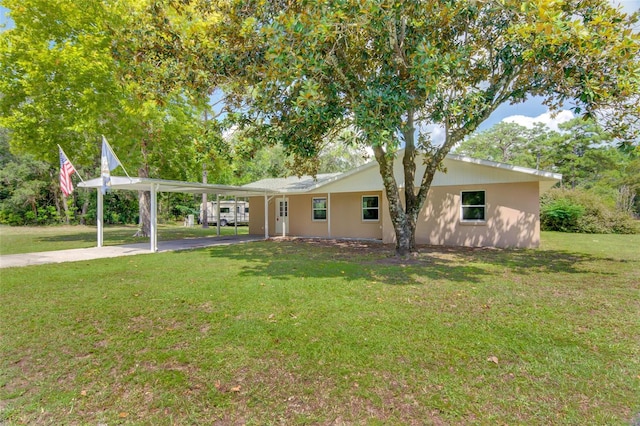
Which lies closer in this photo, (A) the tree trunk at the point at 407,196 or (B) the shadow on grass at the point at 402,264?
(B) the shadow on grass at the point at 402,264

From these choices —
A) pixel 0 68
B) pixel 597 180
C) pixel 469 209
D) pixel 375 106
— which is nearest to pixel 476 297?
pixel 375 106

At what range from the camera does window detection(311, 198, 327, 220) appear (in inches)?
704

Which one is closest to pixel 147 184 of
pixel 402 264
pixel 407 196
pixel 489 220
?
pixel 407 196

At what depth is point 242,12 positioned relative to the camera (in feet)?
25.7

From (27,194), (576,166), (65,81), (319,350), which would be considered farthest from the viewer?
(576,166)

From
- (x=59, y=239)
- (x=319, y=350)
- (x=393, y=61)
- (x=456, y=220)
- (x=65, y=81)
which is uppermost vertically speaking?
(x=65, y=81)

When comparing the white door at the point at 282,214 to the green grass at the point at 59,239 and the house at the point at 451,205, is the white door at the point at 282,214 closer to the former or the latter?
the house at the point at 451,205

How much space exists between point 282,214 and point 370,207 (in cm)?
547

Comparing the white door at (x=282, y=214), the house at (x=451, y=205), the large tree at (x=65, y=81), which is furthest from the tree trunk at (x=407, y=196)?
the white door at (x=282, y=214)

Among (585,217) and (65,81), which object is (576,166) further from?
(65,81)

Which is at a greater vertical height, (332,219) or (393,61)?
(393,61)

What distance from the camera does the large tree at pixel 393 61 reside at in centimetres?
597

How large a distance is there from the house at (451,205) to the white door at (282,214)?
49.0 inches

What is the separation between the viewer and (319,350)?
142 inches
